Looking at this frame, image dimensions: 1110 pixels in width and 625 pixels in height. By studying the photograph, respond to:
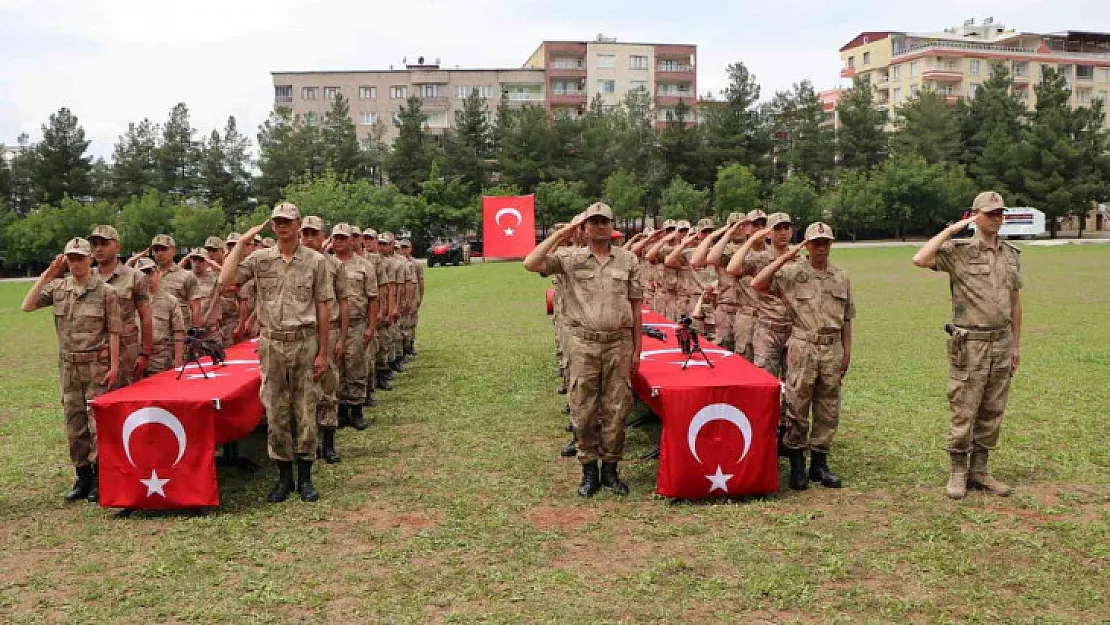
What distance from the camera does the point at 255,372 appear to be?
291 inches

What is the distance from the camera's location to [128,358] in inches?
281

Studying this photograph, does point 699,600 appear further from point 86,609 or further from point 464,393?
point 464,393

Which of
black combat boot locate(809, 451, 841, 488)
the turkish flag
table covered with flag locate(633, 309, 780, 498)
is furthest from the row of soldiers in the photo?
the turkish flag

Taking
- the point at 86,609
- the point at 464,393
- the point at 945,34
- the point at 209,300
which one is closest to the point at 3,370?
the point at 209,300

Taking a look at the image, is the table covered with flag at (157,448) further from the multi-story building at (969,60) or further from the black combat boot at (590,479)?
the multi-story building at (969,60)

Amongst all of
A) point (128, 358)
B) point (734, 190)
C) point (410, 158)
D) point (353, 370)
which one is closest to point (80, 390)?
point (128, 358)

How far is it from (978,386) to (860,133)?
201 feet

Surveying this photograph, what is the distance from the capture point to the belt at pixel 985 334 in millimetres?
6301

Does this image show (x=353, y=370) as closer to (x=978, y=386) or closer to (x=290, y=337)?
(x=290, y=337)

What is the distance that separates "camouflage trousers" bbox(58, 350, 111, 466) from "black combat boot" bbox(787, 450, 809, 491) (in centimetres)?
516

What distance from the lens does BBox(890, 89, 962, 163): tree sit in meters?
61.6

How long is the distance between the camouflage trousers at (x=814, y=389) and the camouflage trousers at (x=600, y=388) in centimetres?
121

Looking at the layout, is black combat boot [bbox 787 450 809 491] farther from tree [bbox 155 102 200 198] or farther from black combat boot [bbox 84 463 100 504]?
tree [bbox 155 102 200 198]

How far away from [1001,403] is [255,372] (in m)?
5.68
